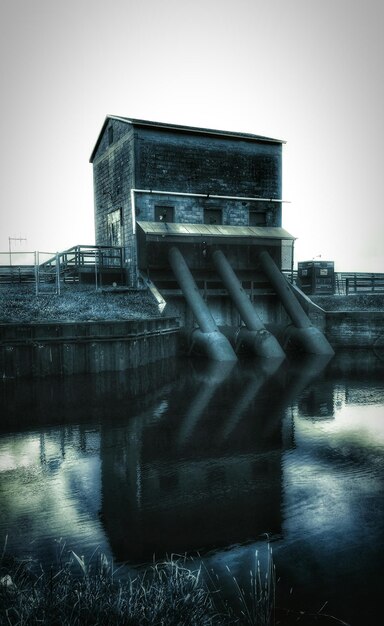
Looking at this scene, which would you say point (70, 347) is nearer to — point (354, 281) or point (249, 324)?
point (249, 324)

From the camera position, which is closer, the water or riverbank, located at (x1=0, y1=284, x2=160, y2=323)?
the water

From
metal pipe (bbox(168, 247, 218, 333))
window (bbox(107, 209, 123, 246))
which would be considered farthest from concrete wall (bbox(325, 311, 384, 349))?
window (bbox(107, 209, 123, 246))

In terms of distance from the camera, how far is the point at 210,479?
7.75m

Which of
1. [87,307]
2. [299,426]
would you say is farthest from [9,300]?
[299,426]

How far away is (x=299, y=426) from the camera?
11055mm

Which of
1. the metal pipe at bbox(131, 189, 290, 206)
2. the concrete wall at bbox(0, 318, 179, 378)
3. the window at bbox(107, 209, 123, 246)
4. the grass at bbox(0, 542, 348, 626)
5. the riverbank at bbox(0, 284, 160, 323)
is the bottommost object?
the grass at bbox(0, 542, 348, 626)

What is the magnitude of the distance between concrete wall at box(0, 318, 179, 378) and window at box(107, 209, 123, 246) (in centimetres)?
1078

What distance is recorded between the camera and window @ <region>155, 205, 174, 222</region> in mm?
25500

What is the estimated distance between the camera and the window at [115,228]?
2684 centimetres

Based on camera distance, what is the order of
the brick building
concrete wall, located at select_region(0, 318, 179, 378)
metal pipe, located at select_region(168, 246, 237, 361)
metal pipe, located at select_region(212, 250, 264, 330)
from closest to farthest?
concrete wall, located at select_region(0, 318, 179, 378) → metal pipe, located at select_region(168, 246, 237, 361) → metal pipe, located at select_region(212, 250, 264, 330) → the brick building

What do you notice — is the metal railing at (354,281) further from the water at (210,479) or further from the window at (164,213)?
the water at (210,479)

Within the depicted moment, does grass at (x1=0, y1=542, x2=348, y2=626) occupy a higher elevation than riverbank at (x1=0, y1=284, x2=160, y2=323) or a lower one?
lower

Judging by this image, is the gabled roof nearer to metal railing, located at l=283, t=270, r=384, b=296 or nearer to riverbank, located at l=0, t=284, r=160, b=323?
metal railing, located at l=283, t=270, r=384, b=296

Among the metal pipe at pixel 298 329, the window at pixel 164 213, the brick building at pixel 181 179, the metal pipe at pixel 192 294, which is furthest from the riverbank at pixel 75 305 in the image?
the metal pipe at pixel 298 329
